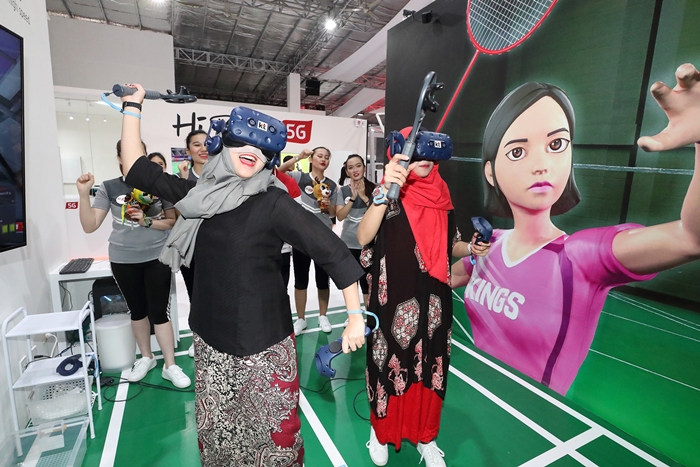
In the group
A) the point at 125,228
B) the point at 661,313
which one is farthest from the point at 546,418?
the point at 125,228

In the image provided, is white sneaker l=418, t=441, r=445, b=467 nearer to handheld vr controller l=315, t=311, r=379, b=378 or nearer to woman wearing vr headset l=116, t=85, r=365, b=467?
woman wearing vr headset l=116, t=85, r=365, b=467

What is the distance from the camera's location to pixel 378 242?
5.79 feet

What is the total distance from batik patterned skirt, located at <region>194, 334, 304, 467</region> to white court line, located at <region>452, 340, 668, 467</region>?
79.3 inches

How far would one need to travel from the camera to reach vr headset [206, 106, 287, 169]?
4.10ft

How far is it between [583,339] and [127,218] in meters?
3.01

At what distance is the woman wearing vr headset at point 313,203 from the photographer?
3.25m

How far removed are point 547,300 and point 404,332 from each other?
1.30m

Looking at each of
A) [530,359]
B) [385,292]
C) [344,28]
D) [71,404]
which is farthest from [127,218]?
[344,28]

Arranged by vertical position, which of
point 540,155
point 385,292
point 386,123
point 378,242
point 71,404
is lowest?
point 71,404

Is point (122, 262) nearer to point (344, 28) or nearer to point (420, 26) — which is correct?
point (420, 26)

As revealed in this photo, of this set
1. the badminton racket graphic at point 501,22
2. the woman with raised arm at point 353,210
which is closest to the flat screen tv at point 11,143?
the woman with raised arm at point 353,210

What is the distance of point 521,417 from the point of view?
239cm

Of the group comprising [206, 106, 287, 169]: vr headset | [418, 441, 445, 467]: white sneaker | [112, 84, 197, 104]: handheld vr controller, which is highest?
[112, 84, 197, 104]: handheld vr controller

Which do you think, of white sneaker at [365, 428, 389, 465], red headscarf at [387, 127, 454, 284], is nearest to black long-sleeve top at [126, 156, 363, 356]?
red headscarf at [387, 127, 454, 284]
